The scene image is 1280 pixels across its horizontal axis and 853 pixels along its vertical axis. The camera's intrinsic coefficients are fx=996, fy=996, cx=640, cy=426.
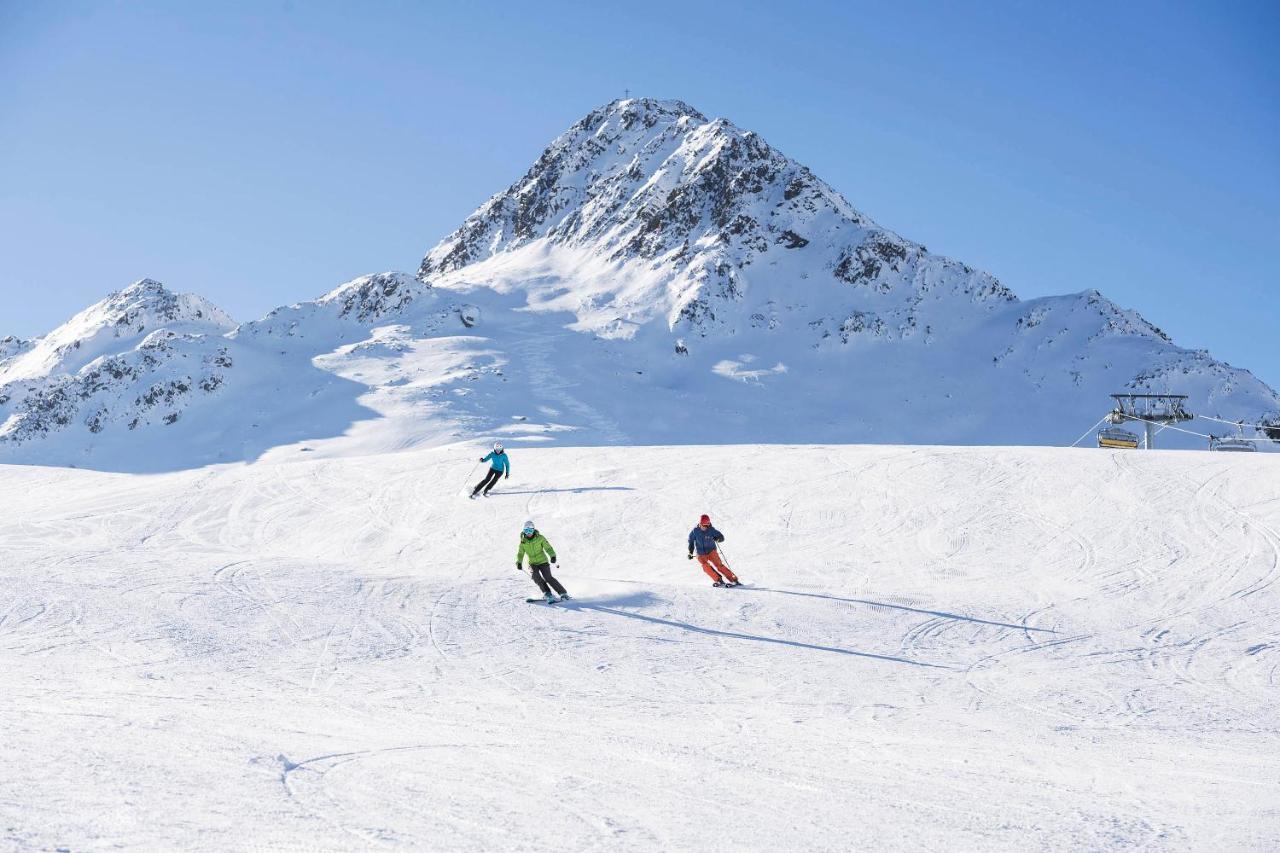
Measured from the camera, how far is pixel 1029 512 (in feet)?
67.9

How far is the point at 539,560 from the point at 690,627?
281cm

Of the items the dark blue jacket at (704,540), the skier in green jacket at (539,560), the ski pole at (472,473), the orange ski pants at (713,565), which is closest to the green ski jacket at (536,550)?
the skier in green jacket at (539,560)

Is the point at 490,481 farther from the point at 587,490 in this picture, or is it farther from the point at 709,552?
the point at 709,552

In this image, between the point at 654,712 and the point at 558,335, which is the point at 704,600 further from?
the point at 558,335

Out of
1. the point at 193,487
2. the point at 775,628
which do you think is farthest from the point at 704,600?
the point at 193,487

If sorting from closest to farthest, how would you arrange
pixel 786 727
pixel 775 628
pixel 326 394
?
pixel 786 727
pixel 775 628
pixel 326 394

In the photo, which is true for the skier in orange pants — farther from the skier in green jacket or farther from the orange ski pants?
the skier in green jacket

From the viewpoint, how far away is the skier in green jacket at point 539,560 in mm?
15305

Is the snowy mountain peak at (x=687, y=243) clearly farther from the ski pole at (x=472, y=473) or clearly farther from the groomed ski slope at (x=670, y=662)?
the groomed ski slope at (x=670, y=662)

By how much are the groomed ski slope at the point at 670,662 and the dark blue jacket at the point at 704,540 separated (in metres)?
0.79

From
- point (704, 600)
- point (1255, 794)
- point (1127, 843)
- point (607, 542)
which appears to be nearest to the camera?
point (1127, 843)

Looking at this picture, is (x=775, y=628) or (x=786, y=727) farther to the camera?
(x=775, y=628)

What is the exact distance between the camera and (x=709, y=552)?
16.4 m

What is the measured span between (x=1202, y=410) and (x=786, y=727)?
80707 mm
